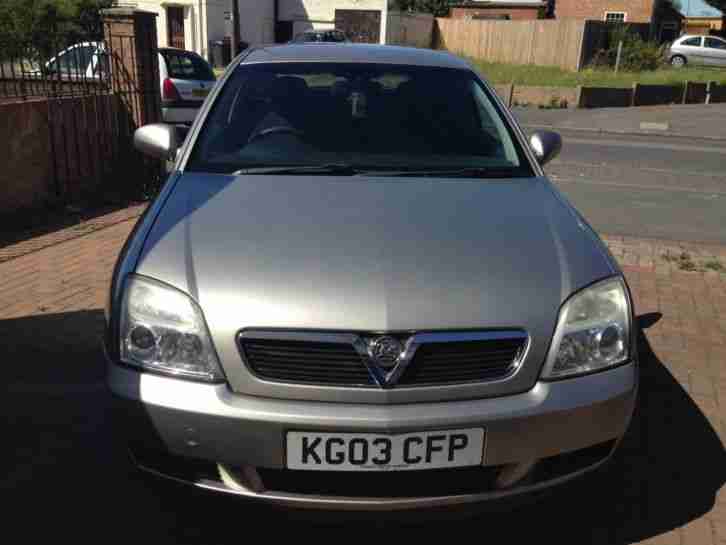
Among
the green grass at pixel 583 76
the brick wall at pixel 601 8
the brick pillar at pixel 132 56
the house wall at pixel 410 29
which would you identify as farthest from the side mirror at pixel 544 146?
the brick wall at pixel 601 8

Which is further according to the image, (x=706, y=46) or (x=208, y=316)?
(x=706, y=46)

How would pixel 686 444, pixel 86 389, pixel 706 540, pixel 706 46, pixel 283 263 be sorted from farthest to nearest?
Answer: pixel 706 46, pixel 86 389, pixel 686 444, pixel 706 540, pixel 283 263

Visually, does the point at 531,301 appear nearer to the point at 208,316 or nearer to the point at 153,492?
the point at 208,316

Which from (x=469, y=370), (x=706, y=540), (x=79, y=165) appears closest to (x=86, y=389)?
(x=469, y=370)

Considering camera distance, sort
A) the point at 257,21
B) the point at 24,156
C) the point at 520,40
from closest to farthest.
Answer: the point at 24,156 → the point at 520,40 → the point at 257,21

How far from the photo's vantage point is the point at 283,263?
95.7 inches

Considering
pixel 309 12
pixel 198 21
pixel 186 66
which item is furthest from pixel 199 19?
pixel 186 66

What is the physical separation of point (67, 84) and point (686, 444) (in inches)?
273

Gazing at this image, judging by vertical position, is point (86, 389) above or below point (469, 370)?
below

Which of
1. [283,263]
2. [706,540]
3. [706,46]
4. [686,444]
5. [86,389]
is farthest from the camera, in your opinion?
[706,46]

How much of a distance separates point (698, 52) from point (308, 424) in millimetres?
37930

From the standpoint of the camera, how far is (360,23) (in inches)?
1464

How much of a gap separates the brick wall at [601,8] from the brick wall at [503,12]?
142 inches

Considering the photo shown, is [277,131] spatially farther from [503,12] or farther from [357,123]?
[503,12]
